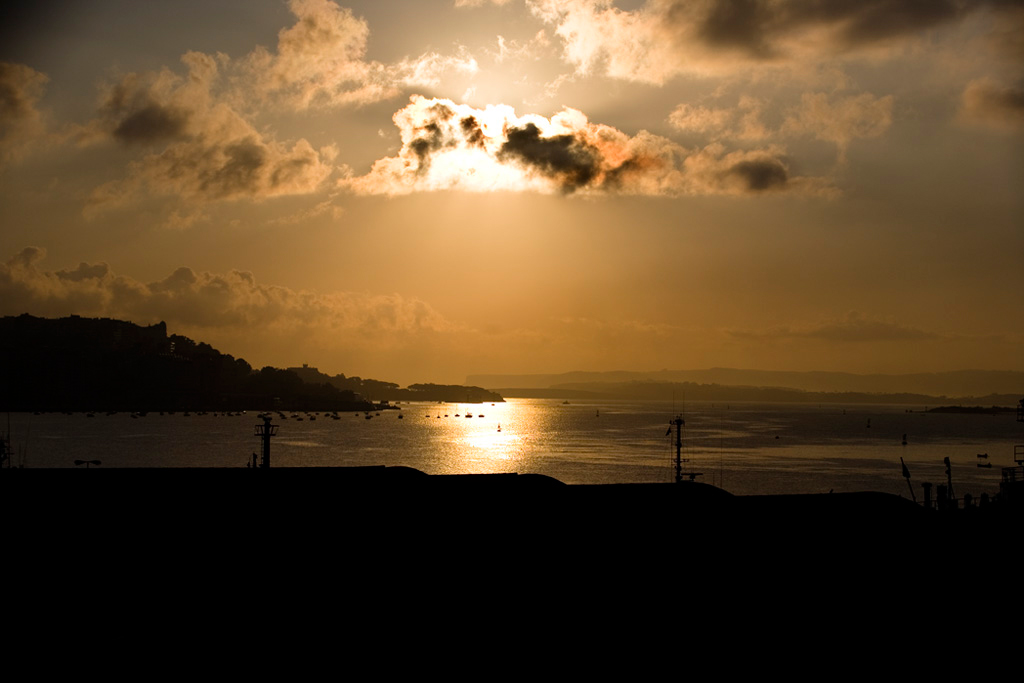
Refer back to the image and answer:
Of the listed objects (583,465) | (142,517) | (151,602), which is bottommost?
(583,465)

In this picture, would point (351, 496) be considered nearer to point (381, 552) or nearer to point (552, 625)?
point (381, 552)

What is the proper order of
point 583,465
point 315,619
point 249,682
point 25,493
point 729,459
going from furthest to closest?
point 729,459, point 583,465, point 25,493, point 315,619, point 249,682

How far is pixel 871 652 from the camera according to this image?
1734cm

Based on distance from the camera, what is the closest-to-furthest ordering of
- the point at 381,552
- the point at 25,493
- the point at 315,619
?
the point at 315,619 → the point at 381,552 → the point at 25,493

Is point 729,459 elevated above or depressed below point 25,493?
below

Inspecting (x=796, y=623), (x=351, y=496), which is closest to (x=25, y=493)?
(x=351, y=496)

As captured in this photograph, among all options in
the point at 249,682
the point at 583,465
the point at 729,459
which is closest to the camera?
the point at 249,682

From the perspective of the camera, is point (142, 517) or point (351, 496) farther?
point (351, 496)

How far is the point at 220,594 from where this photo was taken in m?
15.9

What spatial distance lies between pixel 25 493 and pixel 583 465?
125929 mm

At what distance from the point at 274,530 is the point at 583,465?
12557 cm

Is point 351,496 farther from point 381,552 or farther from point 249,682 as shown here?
point 249,682

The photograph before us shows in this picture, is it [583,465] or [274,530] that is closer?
[274,530]

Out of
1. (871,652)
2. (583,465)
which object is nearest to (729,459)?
(583,465)
